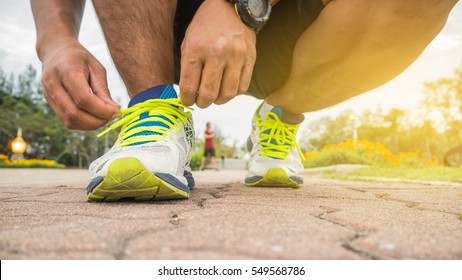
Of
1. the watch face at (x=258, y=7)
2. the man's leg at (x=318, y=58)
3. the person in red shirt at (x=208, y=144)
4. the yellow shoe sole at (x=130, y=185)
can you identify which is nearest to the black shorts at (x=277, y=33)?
the man's leg at (x=318, y=58)

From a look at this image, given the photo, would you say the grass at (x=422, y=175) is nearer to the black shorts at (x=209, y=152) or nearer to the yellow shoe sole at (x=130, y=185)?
the yellow shoe sole at (x=130, y=185)

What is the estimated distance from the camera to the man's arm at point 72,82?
3.11ft

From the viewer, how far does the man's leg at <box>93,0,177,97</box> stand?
46.8 inches

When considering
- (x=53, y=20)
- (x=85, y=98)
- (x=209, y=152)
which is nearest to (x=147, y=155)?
(x=85, y=98)

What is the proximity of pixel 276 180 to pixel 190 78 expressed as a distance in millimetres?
823

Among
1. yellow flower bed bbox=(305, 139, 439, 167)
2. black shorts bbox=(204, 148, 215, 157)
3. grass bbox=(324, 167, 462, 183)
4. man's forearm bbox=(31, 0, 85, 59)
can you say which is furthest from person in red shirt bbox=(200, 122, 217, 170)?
man's forearm bbox=(31, 0, 85, 59)

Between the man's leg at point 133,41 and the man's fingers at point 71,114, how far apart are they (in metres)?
0.25

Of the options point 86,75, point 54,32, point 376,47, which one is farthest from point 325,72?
point 54,32

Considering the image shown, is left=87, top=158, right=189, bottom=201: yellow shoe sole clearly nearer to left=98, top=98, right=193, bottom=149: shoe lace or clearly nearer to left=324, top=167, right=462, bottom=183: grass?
left=98, top=98, right=193, bottom=149: shoe lace

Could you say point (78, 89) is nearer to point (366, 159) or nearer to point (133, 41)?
point (133, 41)

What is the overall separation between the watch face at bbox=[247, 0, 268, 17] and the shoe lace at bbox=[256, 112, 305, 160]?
2.24ft

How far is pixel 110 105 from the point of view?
94 cm

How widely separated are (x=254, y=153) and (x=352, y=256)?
48.5 inches
